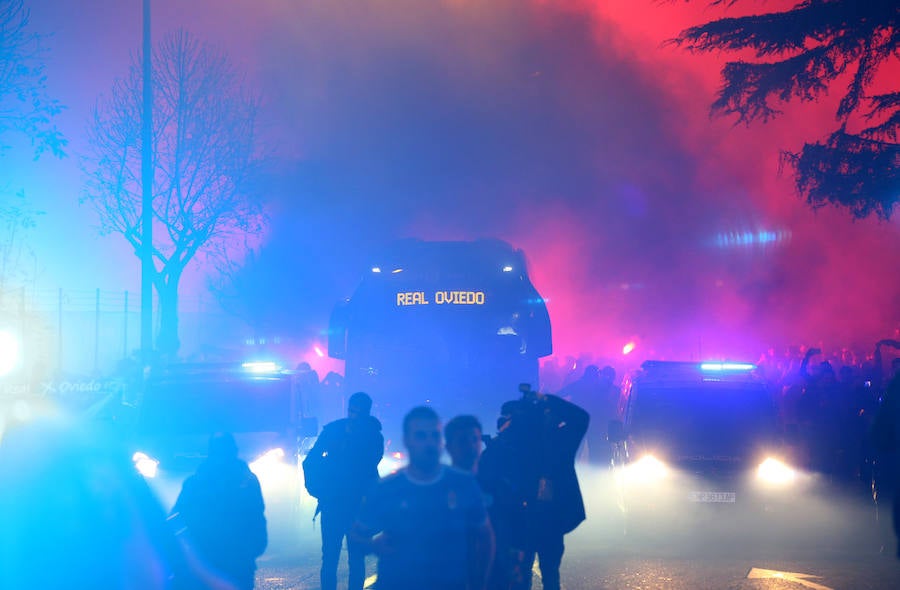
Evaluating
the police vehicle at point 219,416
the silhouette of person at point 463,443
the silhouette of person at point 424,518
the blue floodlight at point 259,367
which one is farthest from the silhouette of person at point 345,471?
the blue floodlight at point 259,367

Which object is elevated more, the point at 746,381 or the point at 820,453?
the point at 746,381

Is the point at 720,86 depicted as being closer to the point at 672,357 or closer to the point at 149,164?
the point at 149,164

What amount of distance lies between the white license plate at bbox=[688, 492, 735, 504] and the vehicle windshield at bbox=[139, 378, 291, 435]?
4752mm

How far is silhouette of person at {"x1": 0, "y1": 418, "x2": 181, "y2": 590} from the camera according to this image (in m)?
6.00

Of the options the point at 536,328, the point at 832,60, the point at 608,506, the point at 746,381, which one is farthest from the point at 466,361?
the point at 832,60

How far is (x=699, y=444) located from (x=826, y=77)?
747cm

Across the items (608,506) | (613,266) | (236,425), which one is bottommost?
(608,506)

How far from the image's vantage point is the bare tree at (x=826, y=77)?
15.9 meters

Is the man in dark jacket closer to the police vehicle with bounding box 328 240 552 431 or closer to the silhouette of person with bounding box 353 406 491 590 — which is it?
the silhouette of person with bounding box 353 406 491 590

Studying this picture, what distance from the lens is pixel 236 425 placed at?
12625 millimetres

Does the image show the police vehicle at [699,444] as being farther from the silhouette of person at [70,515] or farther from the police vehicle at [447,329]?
the silhouette of person at [70,515]

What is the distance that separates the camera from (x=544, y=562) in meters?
7.46

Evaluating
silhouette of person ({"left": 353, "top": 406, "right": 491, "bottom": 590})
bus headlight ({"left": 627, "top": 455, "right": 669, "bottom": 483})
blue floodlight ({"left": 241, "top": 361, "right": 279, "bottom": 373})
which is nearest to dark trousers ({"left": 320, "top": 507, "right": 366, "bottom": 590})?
silhouette of person ({"left": 353, "top": 406, "right": 491, "bottom": 590})

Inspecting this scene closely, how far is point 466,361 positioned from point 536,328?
1.08 metres
